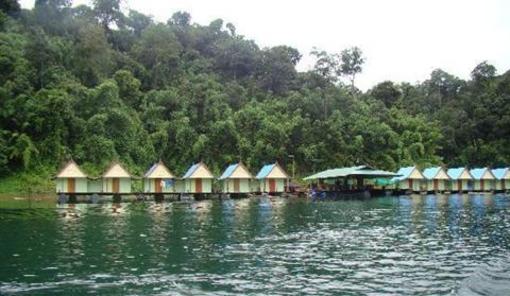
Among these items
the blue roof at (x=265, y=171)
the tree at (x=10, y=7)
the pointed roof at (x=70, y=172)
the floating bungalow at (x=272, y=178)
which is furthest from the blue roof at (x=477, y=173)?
the tree at (x=10, y=7)

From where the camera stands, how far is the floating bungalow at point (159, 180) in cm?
6321

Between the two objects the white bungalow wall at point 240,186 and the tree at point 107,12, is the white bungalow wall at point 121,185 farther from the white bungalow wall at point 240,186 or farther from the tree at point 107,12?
the tree at point 107,12

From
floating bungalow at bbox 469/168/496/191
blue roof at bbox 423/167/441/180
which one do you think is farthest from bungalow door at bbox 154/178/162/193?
floating bungalow at bbox 469/168/496/191

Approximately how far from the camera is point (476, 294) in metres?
12.8

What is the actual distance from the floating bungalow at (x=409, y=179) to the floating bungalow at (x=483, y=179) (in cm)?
908

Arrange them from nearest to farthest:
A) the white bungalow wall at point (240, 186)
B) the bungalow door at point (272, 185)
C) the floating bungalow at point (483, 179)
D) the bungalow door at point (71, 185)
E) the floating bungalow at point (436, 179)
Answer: the bungalow door at point (71, 185) < the white bungalow wall at point (240, 186) < the bungalow door at point (272, 185) < the floating bungalow at point (436, 179) < the floating bungalow at point (483, 179)

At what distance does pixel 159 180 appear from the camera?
64250 millimetres

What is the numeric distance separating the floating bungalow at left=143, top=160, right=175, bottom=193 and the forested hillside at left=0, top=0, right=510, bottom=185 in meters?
5.90

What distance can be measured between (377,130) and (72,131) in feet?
138

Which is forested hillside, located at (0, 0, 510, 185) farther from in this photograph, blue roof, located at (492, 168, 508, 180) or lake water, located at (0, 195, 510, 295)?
lake water, located at (0, 195, 510, 295)

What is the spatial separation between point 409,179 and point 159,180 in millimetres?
35620

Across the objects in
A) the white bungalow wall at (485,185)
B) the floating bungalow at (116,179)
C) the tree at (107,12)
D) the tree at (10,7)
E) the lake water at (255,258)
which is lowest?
the lake water at (255,258)

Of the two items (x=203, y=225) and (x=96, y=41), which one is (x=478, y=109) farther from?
(x=203, y=225)

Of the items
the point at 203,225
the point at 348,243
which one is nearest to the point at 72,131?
the point at 203,225
